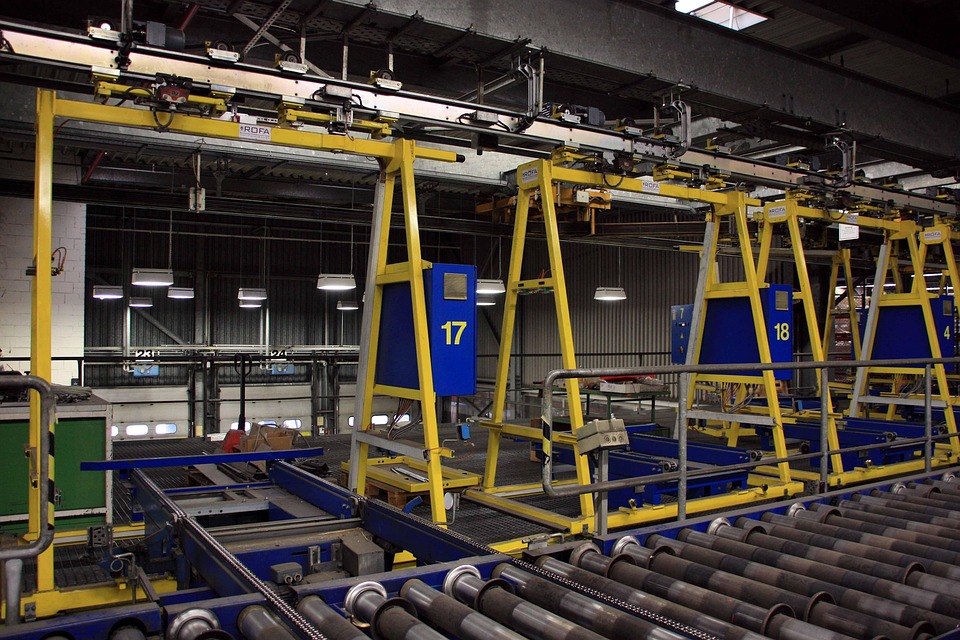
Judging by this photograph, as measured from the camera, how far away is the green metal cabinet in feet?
16.8

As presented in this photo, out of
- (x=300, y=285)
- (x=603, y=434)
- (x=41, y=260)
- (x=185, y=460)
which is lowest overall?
(x=185, y=460)

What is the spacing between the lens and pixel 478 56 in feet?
19.7

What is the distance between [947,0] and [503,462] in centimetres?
722

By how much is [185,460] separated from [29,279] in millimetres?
11054

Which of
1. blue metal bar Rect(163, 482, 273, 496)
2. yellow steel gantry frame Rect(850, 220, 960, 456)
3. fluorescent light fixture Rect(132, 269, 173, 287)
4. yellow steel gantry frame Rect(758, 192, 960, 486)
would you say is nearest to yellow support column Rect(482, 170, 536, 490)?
blue metal bar Rect(163, 482, 273, 496)

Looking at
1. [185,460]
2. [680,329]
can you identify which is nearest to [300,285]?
[680,329]

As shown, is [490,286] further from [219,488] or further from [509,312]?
[219,488]

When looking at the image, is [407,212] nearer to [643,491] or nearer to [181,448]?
[643,491]

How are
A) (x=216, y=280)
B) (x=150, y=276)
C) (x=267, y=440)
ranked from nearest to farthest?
(x=267, y=440)
(x=150, y=276)
(x=216, y=280)

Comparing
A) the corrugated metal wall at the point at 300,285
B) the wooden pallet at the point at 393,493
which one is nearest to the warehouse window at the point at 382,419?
the corrugated metal wall at the point at 300,285

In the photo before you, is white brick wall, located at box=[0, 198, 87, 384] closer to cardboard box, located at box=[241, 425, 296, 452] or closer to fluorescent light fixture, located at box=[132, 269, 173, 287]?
fluorescent light fixture, located at box=[132, 269, 173, 287]

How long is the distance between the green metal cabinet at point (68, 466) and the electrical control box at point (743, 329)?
612 centimetres

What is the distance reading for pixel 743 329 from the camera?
7504 millimetres

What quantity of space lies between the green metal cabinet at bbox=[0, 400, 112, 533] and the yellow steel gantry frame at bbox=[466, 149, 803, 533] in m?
2.98
